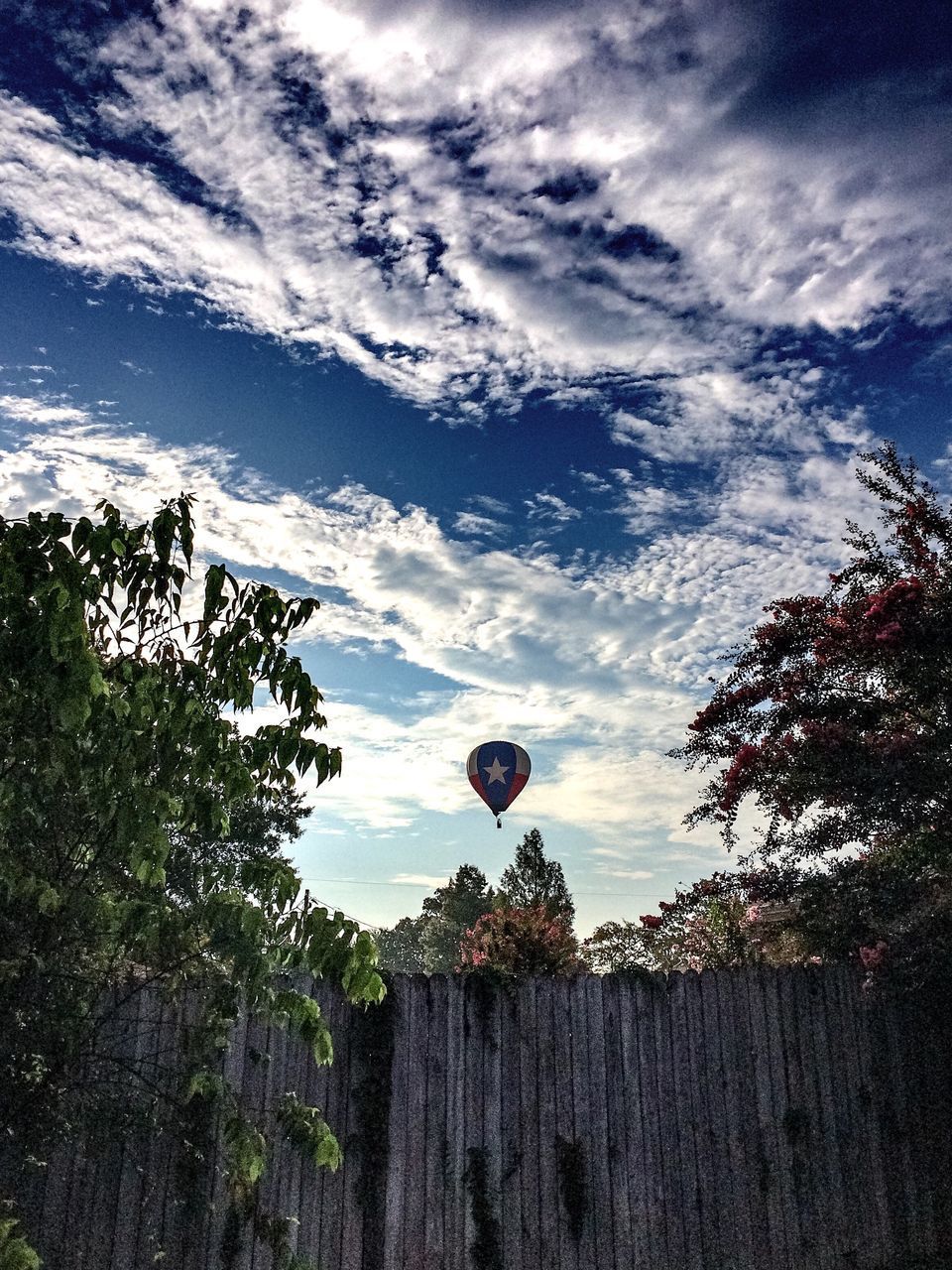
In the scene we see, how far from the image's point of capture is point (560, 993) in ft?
25.0

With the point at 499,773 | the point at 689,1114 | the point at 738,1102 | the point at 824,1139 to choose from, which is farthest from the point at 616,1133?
the point at 499,773

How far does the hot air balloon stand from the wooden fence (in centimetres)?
925

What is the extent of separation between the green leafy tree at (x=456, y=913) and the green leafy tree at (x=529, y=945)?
33.3 meters

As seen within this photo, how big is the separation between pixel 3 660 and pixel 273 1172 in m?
4.59

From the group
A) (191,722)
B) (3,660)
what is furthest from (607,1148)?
(3,660)

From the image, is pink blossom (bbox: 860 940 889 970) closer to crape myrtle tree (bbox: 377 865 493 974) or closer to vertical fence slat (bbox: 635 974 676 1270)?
vertical fence slat (bbox: 635 974 676 1270)

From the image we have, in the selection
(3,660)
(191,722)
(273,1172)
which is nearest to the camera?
(3,660)

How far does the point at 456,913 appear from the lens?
4450 centimetres

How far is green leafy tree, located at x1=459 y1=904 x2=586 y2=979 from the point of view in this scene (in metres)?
9.38

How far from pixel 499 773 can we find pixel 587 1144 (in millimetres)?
10316

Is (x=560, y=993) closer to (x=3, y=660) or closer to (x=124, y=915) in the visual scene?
(x=124, y=915)

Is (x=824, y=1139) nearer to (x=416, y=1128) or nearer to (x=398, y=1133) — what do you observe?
(x=416, y=1128)

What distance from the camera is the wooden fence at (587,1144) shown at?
6254 mm

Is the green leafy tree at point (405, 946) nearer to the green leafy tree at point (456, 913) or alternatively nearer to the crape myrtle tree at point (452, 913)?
the crape myrtle tree at point (452, 913)
